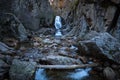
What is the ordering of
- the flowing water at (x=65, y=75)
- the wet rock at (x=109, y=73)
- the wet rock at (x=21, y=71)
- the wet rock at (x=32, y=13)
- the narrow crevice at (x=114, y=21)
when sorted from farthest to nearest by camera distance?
1. the wet rock at (x=32, y=13)
2. the narrow crevice at (x=114, y=21)
3. the flowing water at (x=65, y=75)
4. the wet rock at (x=109, y=73)
5. the wet rock at (x=21, y=71)

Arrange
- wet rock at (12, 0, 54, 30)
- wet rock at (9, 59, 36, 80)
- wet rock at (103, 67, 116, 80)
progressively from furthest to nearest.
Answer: wet rock at (12, 0, 54, 30)
wet rock at (103, 67, 116, 80)
wet rock at (9, 59, 36, 80)

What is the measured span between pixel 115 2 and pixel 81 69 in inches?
175

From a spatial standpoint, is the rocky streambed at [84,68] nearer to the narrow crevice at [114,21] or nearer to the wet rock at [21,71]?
the wet rock at [21,71]

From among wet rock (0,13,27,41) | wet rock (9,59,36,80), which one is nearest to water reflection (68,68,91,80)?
wet rock (9,59,36,80)

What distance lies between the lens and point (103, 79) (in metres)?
4.84

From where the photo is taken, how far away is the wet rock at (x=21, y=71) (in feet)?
14.6

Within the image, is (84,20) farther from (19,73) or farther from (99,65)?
(19,73)

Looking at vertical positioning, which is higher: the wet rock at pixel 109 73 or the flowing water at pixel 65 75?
the wet rock at pixel 109 73

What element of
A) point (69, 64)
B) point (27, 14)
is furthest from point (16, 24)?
point (69, 64)

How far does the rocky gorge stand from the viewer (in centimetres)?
497

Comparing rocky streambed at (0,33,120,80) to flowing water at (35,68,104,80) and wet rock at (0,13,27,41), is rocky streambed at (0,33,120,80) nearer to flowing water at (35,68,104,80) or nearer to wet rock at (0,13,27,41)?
flowing water at (35,68,104,80)

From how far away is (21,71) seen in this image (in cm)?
452

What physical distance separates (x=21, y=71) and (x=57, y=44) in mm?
5307

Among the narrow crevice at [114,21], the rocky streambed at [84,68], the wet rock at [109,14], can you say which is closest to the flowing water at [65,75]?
the rocky streambed at [84,68]
